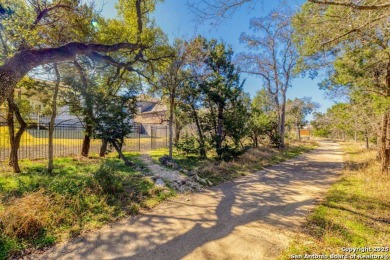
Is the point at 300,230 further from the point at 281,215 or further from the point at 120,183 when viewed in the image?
the point at 120,183

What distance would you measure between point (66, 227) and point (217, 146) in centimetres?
738

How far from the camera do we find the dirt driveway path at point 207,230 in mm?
2781

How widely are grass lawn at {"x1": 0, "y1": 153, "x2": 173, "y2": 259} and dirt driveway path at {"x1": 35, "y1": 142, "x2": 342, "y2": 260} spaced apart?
1.27ft

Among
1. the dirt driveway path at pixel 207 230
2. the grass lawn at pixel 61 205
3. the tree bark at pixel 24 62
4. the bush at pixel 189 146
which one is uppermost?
the tree bark at pixel 24 62

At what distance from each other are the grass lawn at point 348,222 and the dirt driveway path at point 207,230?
26cm

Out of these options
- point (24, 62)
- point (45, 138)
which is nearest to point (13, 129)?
point (24, 62)

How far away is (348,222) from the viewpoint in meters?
Answer: 3.63

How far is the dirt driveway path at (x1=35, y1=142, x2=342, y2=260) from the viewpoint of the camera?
278 cm

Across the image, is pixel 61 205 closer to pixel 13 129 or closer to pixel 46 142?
pixel 13 129

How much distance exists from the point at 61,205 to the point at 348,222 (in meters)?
5.57

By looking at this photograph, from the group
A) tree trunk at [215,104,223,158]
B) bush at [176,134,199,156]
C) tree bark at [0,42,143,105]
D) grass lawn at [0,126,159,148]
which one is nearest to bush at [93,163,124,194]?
tree bark at [0,42,143,105]

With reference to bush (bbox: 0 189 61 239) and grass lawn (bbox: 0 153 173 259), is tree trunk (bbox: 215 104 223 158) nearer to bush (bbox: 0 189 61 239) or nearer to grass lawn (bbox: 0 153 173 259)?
grass lawn (bbox: 0 153 173 259)

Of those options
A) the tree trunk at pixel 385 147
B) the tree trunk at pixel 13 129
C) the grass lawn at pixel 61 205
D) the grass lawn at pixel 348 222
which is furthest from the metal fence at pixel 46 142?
the tree trunk at pixel 385 147

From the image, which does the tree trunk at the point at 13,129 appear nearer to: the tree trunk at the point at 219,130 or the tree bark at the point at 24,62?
the tree bark at the point at 24,62
